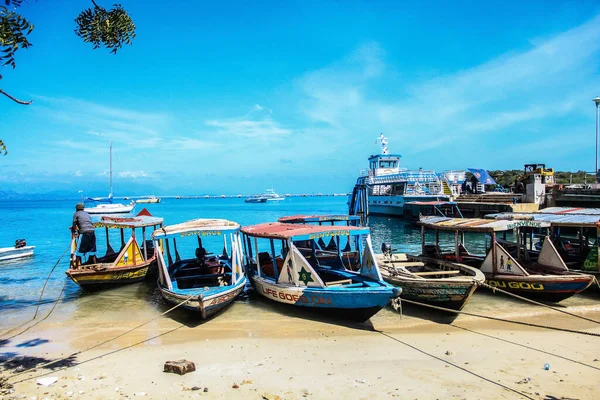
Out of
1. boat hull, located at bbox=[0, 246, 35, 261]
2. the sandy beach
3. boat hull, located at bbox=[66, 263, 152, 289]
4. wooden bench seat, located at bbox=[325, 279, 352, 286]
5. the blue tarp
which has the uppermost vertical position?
the blue tarp

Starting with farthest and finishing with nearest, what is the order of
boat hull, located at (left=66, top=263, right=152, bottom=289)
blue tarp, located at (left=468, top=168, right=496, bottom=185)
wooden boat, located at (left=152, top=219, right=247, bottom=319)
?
blue tarp, located at (left=468, top=168, right=496, bottom=185), boat hull, located at (left=66, top=263, right=152, bottom=289), wooden boat, located at (left=152, top=219, right=247, bottom=319)

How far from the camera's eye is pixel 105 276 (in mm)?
14734

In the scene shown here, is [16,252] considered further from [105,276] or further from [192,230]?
[192,230]

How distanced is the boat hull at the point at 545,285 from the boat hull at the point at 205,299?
789 cm

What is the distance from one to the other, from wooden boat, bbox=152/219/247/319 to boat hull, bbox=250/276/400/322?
1.64 metres

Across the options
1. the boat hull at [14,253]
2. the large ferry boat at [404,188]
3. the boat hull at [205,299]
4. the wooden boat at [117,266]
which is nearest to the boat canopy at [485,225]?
the boat hull at [205,299]

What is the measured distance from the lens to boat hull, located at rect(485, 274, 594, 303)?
445 inches

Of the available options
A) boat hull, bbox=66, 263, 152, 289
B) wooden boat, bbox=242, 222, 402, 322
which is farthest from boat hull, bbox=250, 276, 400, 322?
boat hull, bbox=66, 263, 152, 289

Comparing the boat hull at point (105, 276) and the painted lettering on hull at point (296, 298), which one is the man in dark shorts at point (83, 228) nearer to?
the boat hull at point (105, 276)

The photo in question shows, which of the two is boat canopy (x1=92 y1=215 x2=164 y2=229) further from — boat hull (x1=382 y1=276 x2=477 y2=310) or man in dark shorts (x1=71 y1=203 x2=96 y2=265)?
boat hull (x1=382 y1=276 x2=477 y2=310)

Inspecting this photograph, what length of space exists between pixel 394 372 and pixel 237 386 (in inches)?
117

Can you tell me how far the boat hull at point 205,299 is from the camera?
35.3 ft

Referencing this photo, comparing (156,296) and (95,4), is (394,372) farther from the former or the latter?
(156,296)

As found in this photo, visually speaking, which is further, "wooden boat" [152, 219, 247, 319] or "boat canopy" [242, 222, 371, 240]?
"boat canopy" [242, 222, 371, 240]
